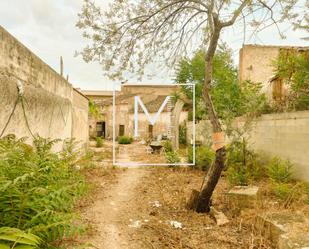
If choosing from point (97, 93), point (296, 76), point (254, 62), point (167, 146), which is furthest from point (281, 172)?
point (97, 93)

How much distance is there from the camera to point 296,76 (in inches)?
297

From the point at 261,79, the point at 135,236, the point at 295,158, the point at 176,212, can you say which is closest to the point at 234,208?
the point at 176,212

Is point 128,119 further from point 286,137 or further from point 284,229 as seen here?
point 284,229

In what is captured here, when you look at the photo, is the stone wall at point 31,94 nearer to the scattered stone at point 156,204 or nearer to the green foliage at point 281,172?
the scattered stone at point 156,204

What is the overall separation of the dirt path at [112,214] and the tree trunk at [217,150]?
1335mm

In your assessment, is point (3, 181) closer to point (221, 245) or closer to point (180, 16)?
point (221, 245)

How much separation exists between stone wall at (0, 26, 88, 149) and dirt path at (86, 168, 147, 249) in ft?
6.09

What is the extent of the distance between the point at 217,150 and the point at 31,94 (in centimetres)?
360

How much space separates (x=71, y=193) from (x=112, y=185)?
4238 mm

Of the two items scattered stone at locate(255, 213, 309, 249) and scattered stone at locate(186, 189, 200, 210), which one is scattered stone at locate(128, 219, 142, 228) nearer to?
scattered stone at locate(186, 189, 200, 210)

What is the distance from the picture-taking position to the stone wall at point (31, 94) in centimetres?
462

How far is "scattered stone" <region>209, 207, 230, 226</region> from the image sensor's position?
4688 millimetres

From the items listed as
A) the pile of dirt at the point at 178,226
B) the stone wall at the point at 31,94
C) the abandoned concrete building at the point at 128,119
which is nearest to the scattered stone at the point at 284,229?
the pile of dirt at the point at 178,226

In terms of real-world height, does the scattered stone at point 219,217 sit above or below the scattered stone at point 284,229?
below
